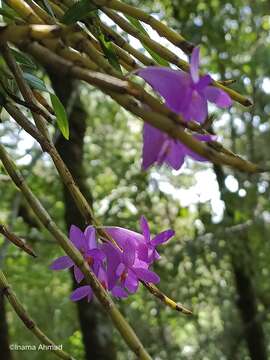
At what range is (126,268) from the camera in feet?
1.38

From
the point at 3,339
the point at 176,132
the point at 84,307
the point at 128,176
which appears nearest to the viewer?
the point at 176,132

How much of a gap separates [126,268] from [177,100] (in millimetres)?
173

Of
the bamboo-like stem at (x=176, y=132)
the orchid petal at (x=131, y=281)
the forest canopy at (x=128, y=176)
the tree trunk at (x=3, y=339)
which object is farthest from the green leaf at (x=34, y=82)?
the tree trunk at (x=3, y=339)

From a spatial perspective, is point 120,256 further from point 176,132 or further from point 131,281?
point 176,132

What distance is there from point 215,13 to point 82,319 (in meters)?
1.30

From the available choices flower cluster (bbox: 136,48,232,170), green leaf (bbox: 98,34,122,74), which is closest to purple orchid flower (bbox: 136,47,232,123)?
flower cluster (bbox: 136,48,232,170)

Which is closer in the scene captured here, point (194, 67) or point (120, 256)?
point (194, 67)

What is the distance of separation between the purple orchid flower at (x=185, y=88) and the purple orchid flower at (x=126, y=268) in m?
0.15

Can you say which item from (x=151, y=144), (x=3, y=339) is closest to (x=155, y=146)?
(x=151, y=144)

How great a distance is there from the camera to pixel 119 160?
2.54m

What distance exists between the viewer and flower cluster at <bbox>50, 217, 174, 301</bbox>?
41 cm

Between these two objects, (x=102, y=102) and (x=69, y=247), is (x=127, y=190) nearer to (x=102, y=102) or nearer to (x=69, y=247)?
(x=102, y=102)

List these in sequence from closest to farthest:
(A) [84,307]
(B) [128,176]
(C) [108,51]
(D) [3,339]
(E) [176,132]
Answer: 1. (E) [176,132]
2. (C) [108,51]
3. (D) [3,339]
4. (A) [84,307]
5. (B) [128,176]

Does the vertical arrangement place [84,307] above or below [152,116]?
below
